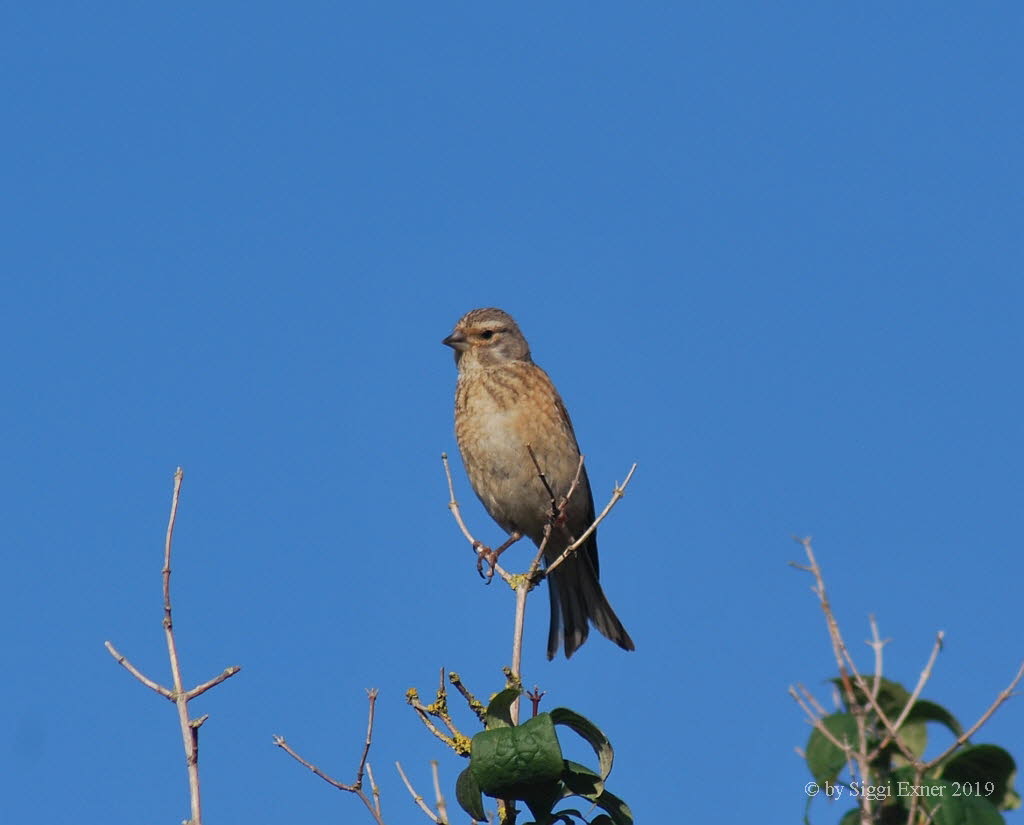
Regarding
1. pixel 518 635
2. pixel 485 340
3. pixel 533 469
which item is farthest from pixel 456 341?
pixel 518 635

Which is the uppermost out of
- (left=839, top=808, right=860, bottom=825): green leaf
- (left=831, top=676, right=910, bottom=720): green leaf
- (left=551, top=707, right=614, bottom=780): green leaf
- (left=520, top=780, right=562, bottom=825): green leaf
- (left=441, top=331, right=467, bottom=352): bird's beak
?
(left=441, top=331, right=467, bottom=352): bird's beak

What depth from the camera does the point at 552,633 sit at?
7.54 metres

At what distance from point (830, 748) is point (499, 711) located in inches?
39.7

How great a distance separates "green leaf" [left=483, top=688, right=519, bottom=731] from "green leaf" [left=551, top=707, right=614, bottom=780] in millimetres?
156

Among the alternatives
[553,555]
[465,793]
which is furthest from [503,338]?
[465,793]

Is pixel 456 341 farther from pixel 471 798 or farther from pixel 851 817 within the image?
pixel 851 817

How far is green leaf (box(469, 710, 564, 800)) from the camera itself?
3.43 metres

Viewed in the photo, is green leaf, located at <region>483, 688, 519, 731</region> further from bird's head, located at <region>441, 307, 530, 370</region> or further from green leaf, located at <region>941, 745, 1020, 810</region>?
bird's head, located at <region>441, 307, 530, 370</region>

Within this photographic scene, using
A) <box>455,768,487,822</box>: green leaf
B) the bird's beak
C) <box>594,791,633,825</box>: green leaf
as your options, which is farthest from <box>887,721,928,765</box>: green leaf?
the bird's beak

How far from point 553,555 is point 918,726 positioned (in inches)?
194

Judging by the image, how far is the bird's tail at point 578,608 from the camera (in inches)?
297

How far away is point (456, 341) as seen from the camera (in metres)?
8.08

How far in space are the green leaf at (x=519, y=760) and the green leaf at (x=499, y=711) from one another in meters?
0.22

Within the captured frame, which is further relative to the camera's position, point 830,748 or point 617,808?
point 617,808
